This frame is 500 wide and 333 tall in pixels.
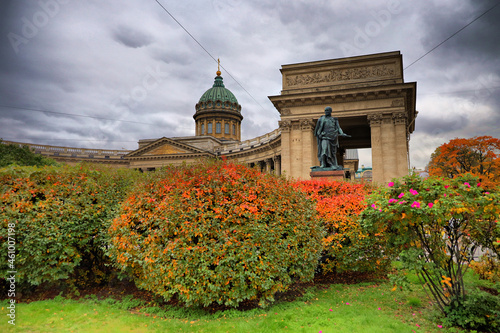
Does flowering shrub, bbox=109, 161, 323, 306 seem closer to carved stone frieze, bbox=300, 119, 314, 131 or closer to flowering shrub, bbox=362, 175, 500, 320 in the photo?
flowering shrub, bbox=362, 175, 500, 320

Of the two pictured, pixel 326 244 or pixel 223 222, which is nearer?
pixel 223 222

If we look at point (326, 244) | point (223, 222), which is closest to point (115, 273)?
point (223, 222)

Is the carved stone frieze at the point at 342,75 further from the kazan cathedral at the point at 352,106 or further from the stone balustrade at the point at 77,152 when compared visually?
the stone balustrade at the point at 77,152

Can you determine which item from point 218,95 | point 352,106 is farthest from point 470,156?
point 218,95

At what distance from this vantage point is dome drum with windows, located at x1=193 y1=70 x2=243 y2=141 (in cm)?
7662

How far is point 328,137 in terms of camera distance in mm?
17781

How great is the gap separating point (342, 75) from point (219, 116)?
48492mm

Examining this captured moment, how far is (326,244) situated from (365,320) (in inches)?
104

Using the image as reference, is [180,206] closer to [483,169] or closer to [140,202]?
[140,202]

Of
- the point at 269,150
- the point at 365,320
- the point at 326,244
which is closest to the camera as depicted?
the point at 365,320

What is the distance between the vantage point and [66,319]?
6.18 meters

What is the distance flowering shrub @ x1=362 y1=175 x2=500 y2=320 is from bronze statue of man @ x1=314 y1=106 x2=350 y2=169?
11662 millimetres

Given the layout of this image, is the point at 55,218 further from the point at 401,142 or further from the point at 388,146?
the point at 401,142

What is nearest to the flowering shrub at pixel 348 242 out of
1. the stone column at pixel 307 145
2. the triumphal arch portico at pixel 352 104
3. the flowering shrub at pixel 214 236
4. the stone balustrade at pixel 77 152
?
the flowering shrub at pixel 214 236
